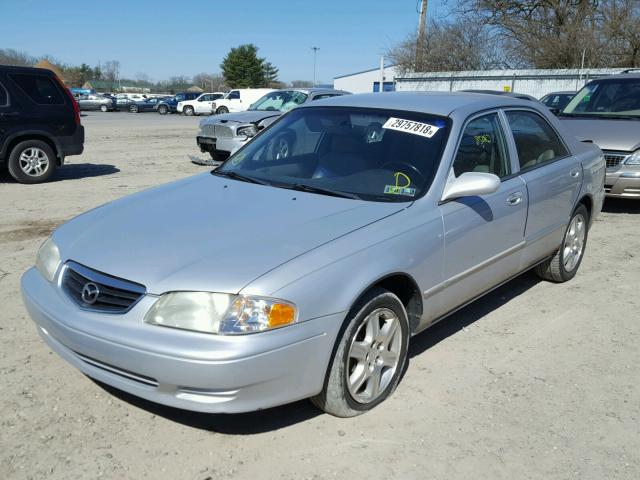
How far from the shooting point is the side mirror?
3438 millimetres

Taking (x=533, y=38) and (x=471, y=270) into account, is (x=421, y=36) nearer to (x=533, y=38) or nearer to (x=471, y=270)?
(x=533, y=38)

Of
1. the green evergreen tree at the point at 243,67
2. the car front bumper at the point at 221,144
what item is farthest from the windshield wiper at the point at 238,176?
the green evergreen tree at the point at 243,67

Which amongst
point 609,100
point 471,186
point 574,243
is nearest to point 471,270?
point 471,186

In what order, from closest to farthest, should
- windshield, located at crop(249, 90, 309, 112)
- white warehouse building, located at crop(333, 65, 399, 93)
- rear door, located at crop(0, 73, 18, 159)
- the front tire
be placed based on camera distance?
the front tire, rear door, located at crop(0, 73, 18, 159), windshield, located at crop(249, 90, 309, 112), white warehouse building, located at crop(333, 65, 399, 93)

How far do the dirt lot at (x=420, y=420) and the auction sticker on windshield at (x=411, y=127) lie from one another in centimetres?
141

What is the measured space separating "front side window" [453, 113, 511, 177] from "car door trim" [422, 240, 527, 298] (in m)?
0.53

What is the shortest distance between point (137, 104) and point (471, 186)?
4481 centimetres

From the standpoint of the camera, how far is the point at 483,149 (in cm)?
404

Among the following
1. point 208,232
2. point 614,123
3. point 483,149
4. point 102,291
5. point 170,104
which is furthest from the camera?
point 170,104

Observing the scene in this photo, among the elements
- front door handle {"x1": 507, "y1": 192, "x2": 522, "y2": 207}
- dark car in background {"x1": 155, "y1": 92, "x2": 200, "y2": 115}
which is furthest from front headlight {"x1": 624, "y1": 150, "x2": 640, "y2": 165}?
dark car in background {"x1": 155, "y1": 92, "x2": 200, "y2": 115}

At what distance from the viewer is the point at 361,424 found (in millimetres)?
3078

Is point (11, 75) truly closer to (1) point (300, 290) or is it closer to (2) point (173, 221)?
(2) point (173, 221)

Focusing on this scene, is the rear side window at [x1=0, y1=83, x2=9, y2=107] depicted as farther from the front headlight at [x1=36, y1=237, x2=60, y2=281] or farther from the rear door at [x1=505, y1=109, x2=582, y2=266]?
the rear door at [x1=505, y1=109, x2=582, y2=266]

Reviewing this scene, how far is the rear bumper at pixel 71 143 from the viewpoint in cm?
1015
